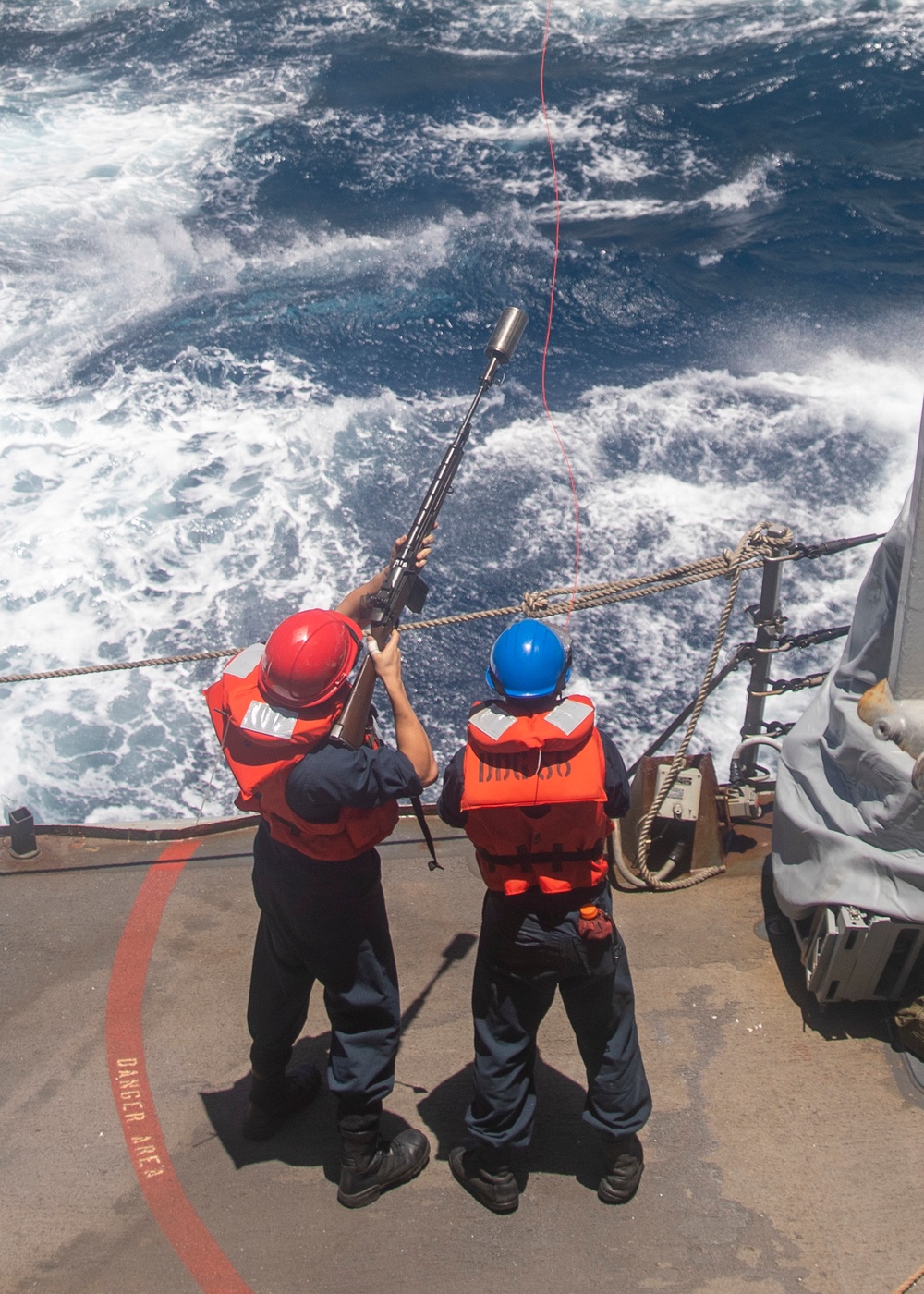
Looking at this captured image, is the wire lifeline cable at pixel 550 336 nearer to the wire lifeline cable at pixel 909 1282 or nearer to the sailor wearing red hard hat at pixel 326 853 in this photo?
the sailor wearing red hard hat at pixel 326 853

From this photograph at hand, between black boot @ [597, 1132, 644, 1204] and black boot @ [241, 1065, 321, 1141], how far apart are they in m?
0.99

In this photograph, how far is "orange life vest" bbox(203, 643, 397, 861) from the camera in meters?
2.98

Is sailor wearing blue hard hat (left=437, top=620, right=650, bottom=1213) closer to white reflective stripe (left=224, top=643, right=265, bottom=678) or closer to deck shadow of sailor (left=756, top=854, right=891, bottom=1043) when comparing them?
white reflective stripe (left=224, top=643, right=265, bottom=678)

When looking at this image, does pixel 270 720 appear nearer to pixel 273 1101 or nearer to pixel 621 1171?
pixel 273 1101

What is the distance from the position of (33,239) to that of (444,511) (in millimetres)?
7313

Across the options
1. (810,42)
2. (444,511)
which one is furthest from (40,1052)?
(810,42)

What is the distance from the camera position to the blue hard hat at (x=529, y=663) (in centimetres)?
293

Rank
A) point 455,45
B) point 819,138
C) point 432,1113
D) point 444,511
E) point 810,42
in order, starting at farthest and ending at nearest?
1. point 455,45
2. point 810,42
3. point 819,138
4. point 444,511
5. point 432,1113

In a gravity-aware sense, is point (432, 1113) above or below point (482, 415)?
above

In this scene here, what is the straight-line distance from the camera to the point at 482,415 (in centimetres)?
1044

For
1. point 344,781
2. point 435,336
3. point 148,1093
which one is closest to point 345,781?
point 344,781

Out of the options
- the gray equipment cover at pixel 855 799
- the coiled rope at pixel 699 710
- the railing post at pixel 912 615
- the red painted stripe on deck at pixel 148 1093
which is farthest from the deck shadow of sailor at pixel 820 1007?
the red painted stripe on deck at pixel 148 1093

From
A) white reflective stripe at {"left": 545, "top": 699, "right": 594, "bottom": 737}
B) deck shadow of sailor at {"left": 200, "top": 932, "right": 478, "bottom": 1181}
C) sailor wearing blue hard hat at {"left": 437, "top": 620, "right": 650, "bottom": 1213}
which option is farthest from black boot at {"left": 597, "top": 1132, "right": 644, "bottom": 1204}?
white reflective stripe at {"left": 545, "top": 699, "right": 594, "bottom": 737}

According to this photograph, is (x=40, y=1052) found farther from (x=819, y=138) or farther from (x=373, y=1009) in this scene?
(x=819, y=138)
